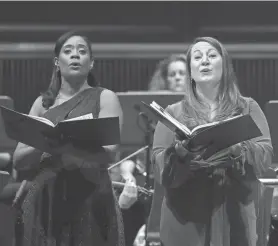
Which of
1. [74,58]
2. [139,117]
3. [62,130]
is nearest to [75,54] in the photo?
[74,58]

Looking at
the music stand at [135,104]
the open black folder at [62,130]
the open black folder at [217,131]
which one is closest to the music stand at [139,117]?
A: the music stand at [135,104]

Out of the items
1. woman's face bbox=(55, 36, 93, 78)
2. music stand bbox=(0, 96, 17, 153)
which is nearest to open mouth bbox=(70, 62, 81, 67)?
woman's face bbox=(55, 36, 93, 78)

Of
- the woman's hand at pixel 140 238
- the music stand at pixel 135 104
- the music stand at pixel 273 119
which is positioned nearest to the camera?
Answer: the music stand at pixel 273 119

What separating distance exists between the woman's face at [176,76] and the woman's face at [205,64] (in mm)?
1556

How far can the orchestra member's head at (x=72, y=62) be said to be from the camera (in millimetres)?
2523

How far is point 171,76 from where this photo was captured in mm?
4098

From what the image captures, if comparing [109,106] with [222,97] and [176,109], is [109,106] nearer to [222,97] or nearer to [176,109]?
[176,109]

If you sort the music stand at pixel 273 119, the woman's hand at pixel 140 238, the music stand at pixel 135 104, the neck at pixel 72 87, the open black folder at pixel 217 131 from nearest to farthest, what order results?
the open black folder at pixel 217 131, the neck at pixel 72 87, the music stand at pixel 273 119, the music stand at pixel 135 104, the woman's hand at pixel 140 238

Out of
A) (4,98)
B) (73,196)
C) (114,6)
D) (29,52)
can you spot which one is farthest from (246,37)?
(73,196)

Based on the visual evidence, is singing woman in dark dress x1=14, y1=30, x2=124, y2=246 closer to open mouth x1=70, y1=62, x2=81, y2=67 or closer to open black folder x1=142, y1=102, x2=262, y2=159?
open mouth x1=70, y1=62, x2=81, y2=67

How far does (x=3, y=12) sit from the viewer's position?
5340 millimetres

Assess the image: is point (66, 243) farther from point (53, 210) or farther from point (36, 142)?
point (36, 142)

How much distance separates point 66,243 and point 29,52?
3.23m

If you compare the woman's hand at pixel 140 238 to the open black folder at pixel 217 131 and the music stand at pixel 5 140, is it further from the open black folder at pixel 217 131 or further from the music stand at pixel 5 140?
the open black folder at pixel 217 131
